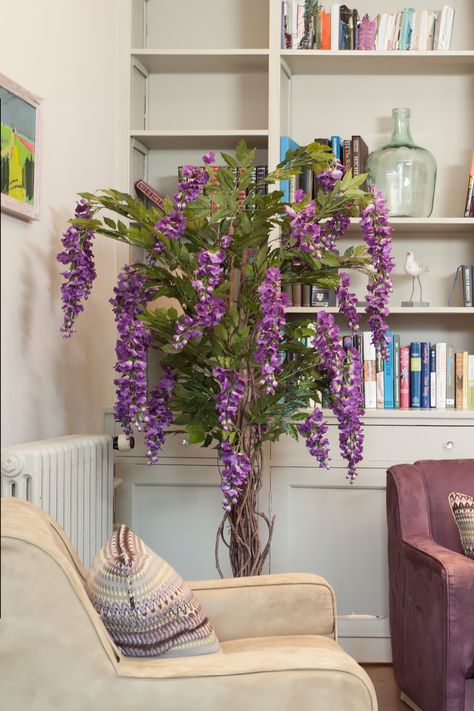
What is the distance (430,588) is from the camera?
2568 millimetres

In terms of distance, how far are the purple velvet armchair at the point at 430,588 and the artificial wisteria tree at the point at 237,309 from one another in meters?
0.36

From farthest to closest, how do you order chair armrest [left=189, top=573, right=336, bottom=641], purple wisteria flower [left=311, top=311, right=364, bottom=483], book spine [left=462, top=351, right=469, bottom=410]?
1. book spine [left=462, top=351, right=469, bottom=410]
2. purple wisteria flower [left=311, top=311, right=364, bottom=483]
3. chair armrest [left=189, top=573, right=336, bottom=641]

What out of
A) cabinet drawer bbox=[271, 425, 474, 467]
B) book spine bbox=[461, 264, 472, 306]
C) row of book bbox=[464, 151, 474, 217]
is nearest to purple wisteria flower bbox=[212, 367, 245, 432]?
cabinet drawer bbox=[271, 425, 474, 467]

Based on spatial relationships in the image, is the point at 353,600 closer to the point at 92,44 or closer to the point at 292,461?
the point at 292,461

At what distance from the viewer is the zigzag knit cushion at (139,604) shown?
1.78 meters

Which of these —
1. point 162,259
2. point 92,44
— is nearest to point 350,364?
point 162,259

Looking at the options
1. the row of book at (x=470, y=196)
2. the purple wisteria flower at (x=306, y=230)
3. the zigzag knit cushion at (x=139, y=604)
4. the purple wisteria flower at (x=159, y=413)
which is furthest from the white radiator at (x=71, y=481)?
the row of book at (x=470, y=196)

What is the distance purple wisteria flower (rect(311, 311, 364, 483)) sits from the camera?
249 centimetres

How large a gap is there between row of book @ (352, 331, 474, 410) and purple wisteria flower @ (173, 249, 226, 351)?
51.7 inches

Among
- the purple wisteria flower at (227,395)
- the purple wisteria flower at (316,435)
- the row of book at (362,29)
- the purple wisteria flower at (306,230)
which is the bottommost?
the purple wisteria flower at (316,435)

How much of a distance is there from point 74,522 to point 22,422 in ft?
1.11

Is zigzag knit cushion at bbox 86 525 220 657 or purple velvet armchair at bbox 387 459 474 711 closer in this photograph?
zigzag knit cushion at bbox 86 525 220 657

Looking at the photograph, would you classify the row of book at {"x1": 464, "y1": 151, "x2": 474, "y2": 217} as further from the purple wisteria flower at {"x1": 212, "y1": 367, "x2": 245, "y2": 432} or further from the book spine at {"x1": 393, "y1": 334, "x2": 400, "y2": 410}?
the purple wisteria flower at {"x1": 212, "y1": 367, "x2": 245, "y2": 432}

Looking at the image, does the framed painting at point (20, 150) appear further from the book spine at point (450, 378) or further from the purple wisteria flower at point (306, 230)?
the book spine at point (450, 378)
